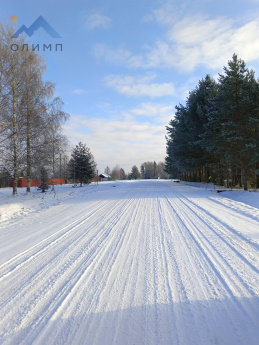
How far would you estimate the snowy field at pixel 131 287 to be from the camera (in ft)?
6.81

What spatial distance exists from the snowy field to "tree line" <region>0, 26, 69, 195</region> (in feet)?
27.6

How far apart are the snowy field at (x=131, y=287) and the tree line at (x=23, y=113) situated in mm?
8403

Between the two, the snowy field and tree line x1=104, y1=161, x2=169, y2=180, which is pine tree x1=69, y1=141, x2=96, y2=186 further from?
tree line x1=104, y1=161, x2=169, y2=180

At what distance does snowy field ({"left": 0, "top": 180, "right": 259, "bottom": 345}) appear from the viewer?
2074 mm

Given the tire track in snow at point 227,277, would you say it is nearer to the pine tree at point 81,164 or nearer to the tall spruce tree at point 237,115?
the tall spruce tree at point 237,115

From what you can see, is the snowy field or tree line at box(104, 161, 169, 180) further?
tree line at box(104, 161, 169, 180)

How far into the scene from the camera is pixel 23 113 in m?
11.7

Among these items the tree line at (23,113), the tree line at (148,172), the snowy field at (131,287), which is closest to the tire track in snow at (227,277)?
the snowy field at (131,287)

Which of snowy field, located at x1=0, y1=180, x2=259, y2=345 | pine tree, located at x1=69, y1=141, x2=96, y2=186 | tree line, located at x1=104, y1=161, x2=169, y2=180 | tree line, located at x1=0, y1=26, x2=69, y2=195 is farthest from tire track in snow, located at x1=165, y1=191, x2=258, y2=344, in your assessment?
tree line, located at x1=104, y1=161, x2=169, y2=180

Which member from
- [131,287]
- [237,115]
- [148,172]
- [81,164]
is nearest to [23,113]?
[131,287]

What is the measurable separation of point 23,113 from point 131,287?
11.8 meters

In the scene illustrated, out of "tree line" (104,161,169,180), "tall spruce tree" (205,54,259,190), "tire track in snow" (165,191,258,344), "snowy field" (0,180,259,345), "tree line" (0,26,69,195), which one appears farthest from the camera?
"tree line" (104,161,169,180)

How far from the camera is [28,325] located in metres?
2.18

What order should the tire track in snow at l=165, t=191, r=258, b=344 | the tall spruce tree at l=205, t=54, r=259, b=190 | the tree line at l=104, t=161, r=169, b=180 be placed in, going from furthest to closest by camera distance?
the tree line at l=104, t=161, r=169, b=180 → the tall spruce tree at l=205, t=54, r=259, b=190 → the tire track in snow at l=165, t=191, r=258, b=344
